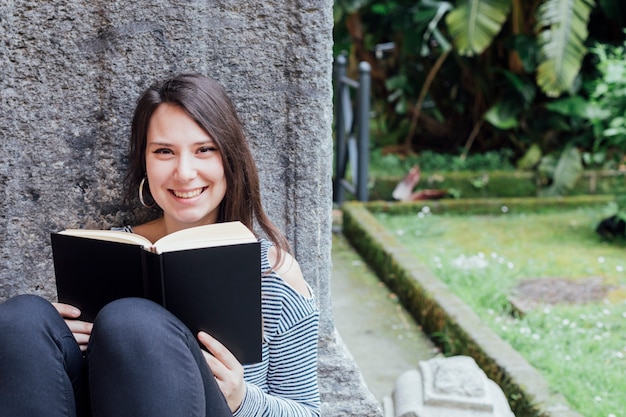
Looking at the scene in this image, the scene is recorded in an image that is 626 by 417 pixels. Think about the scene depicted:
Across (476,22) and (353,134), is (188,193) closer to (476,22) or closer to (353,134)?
(353,134)

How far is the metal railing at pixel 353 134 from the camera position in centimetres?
586

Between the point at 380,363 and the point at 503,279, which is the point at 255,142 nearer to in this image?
the point at 380,363

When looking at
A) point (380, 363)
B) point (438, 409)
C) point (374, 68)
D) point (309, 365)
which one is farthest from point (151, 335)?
point (374, 68)

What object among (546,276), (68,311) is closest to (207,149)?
(68,311)

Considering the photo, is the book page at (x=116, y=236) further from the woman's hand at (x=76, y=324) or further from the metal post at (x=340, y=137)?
the metal post at (x=340, y=137)

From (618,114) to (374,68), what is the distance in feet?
12.6

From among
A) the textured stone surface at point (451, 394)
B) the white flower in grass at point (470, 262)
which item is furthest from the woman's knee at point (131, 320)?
the white flower in grass at point (470, 262)

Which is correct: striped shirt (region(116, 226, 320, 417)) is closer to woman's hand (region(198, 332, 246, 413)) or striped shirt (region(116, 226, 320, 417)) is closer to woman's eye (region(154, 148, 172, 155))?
woman's hand (region(198, 332, 246, 413))

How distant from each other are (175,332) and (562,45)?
5.08 meters

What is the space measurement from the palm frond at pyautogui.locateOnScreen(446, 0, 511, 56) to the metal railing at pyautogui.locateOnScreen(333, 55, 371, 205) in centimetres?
82

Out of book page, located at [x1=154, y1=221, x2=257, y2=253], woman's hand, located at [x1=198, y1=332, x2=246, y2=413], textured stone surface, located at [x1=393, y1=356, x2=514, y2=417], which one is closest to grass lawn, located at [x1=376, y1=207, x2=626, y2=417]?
textured stone surface, located at [x1=393, y1=356, x2=514, y2=417]

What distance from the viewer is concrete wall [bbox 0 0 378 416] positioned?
2.04 metres

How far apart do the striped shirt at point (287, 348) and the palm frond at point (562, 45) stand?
4.61m

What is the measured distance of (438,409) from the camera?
8.16 feet
